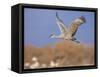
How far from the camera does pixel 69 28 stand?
6.67 feet

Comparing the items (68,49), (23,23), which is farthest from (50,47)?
(23,23)

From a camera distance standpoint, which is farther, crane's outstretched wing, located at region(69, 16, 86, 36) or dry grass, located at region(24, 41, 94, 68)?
crane's outstretched wing, located at region(69, 16, 86, 36)

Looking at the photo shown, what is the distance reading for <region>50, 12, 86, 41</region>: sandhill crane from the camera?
6.55ft

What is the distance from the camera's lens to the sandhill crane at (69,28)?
2.00 meters

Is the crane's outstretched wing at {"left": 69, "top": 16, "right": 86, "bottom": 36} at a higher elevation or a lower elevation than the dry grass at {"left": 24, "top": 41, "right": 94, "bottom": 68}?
higher

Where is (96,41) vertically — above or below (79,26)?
below

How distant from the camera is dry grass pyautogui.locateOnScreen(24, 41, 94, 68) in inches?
74.6

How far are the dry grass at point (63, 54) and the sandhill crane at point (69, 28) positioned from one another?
49 mm

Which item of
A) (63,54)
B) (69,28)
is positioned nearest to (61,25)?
(69,28)

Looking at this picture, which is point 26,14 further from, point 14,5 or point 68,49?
point 68,49

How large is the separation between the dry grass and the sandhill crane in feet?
0.16

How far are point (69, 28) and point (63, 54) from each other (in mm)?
222

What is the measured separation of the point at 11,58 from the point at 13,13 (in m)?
0.35

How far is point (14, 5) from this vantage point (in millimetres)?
1896
